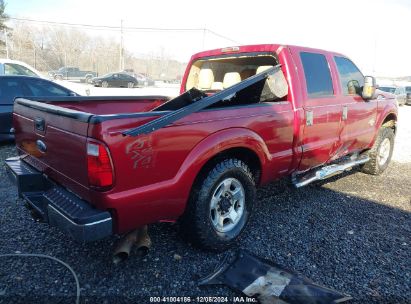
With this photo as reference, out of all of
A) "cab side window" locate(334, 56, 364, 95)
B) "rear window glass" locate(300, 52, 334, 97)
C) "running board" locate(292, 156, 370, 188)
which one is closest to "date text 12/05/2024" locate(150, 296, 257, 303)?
"running board" locate(292, 156, 370, 188)

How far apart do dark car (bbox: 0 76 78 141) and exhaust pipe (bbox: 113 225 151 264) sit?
15.4ft

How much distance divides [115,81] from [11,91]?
25025 mm

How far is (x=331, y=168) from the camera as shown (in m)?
4.29

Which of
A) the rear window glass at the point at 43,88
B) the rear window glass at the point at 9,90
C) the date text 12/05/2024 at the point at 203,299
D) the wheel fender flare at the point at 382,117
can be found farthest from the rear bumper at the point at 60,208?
the wheel fender flare at the point at 382,117

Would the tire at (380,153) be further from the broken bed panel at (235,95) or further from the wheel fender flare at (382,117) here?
the broken bed panel at (235,95)

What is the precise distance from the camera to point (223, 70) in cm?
461

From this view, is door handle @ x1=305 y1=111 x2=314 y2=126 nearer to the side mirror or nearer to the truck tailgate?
the side mirror

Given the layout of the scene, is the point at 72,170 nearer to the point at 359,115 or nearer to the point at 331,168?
the point at 331,168

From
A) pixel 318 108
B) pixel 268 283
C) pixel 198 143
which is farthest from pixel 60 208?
pixel 318 108

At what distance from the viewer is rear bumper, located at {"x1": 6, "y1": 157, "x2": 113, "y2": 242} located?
2.17 m

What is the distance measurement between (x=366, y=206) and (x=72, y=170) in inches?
146

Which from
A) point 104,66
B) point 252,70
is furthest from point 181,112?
point 104,66

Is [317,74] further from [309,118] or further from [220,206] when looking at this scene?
[220,206]

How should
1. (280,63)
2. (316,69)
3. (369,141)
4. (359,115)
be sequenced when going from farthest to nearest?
(369,141), (359,115), (316,69), (280,63)
